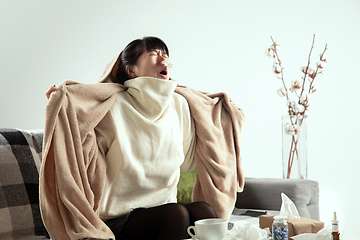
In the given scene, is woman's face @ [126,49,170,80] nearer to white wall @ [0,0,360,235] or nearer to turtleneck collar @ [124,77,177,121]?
turtleneck collar @ [124,77,177,121]

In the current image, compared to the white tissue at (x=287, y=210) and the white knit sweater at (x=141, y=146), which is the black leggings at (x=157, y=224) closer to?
the white knit sweater at (x=141, y=146)

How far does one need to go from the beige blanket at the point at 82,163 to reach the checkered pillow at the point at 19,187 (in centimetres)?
42

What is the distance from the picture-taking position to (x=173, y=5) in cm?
252

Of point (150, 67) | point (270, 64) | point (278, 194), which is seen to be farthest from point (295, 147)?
point (150, 67)

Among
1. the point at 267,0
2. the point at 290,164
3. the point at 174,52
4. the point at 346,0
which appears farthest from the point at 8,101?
the point at 346,0

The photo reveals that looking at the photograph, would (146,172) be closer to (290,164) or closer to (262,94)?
(290,164)

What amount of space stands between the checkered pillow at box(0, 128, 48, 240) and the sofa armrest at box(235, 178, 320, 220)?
3.42 ft

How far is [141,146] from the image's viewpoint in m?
1.27

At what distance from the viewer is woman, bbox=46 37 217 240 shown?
46.9 inches

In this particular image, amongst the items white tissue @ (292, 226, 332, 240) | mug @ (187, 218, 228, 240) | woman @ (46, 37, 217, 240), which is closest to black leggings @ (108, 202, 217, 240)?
woman @ (46, 37, 217, 240)

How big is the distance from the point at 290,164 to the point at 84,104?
143 cm

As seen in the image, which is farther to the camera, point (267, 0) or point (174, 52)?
point (267, 0)

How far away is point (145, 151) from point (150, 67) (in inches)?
13.1

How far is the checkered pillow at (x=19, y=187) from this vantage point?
141cm
